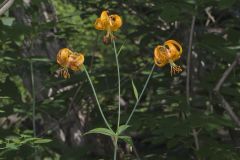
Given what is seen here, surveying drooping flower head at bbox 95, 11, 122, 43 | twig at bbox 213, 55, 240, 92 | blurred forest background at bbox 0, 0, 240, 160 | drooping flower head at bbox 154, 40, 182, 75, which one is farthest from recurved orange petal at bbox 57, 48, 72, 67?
twig at bbox 213, 55, 240, 92

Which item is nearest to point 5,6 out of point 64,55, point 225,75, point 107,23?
point 64,55

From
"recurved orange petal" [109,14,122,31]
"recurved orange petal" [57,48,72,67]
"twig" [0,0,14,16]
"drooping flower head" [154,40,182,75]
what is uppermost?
"twig" [0,0,14,16]

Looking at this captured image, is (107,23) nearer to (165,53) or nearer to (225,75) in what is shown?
(165,53)

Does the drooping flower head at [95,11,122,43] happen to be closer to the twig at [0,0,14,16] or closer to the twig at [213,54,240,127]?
the twig at [0,0,14,16]

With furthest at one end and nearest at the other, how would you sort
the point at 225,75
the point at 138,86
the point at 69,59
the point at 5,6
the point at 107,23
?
the point at 138,86 → the point at 225,75 → the point at 107,23 → the point at 69,59 → the point at 5,6

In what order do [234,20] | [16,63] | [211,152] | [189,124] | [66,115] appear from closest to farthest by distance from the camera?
1. [189,124]
2. [211,152]
3. [16,63]
4. [66,115]
5. [234,20]

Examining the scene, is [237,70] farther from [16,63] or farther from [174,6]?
[16,63]

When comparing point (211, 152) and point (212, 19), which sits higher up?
point (212, 19)

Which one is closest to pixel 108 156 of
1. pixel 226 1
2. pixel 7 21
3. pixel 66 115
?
pixel 66 115
